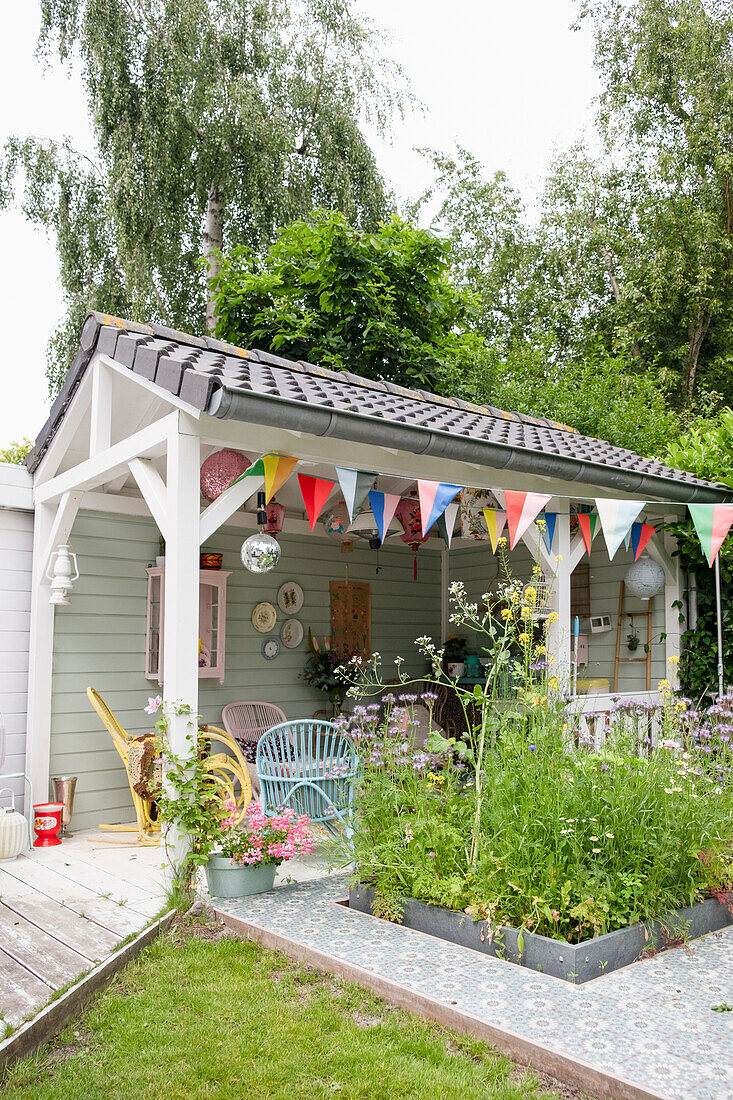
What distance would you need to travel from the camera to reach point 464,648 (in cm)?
806

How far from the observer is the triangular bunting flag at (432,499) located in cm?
435

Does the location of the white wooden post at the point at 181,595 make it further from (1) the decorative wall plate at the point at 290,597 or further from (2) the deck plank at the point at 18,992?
Result: (1) the decorative wall plate at the point at 290,597

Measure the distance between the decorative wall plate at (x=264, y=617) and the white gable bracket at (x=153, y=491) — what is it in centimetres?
277

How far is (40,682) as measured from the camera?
5.20 metres

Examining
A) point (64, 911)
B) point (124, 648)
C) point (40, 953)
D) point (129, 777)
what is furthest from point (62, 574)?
point (40, 953)

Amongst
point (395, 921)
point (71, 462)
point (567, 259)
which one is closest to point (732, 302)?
point (567, 259)

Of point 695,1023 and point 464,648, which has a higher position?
point 464,648

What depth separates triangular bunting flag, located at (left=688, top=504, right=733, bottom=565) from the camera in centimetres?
497

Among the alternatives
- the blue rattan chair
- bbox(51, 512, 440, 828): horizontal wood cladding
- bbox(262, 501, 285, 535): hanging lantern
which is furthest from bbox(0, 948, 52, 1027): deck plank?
bbox(262, 501, 285, 535): hanging lantern

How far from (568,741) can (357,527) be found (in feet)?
8.39

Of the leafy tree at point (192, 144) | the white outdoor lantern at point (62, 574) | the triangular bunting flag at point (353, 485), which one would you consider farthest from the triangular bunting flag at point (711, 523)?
the leafy tree at point (192, 144)

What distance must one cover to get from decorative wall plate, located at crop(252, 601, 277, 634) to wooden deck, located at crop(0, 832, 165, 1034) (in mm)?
2265

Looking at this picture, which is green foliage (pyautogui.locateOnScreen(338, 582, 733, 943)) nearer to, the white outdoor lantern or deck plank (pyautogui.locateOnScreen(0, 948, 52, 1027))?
deck plank (pyautogui.locateOnScreen(0, 948, 52, 1027))

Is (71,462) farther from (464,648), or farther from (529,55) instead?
(529,55)
